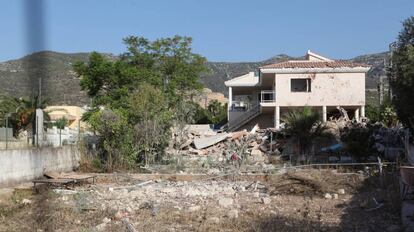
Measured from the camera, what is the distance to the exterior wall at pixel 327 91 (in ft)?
135

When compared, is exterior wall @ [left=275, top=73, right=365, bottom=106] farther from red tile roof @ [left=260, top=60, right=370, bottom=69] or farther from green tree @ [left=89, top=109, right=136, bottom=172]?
green tree @ [left=89, top=109, right=136, bottom=172]

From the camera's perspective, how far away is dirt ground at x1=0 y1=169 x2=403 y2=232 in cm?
1220

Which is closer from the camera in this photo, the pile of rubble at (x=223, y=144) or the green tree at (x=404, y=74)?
the green tree at (x=404, y=74)

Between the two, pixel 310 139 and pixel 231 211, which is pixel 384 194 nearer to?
pixel 231 211

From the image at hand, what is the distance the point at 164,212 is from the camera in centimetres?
1389

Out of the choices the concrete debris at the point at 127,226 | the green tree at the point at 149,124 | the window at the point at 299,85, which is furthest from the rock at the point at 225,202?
the window at the point at 299,85

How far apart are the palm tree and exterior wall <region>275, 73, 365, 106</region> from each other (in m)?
10.4

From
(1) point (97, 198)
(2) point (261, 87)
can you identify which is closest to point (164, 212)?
(1) point (97, 198)

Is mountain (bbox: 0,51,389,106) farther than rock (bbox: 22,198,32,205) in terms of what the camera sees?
No

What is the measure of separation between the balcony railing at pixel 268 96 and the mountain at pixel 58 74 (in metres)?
7.65

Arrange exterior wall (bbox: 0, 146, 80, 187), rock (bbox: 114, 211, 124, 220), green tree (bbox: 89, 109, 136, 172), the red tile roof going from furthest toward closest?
the red tile roof
green tree (bbox: 89, 109, 136, 172)
exterior wall (bbox: 0, 146, 80, 187)
rock (bbox: 114, 211, 124, 220)

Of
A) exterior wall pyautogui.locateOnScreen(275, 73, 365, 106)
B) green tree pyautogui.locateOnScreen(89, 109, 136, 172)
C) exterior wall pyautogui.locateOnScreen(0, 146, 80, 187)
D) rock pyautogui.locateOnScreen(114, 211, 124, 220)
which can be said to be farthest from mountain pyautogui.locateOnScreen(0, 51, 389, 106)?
rock pyautogui.locateOnScreen(114, 211, 124, 220)

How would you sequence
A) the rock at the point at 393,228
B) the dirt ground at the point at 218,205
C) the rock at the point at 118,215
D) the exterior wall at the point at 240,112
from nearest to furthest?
the rock at the point at 393,228 → the dirt ground at the point at 218,205 → the rock at the point at 118,215 → the exterior wall at the point at 240,112

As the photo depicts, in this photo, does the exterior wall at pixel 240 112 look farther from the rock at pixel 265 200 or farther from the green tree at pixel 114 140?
the rock at pixel 265 200
